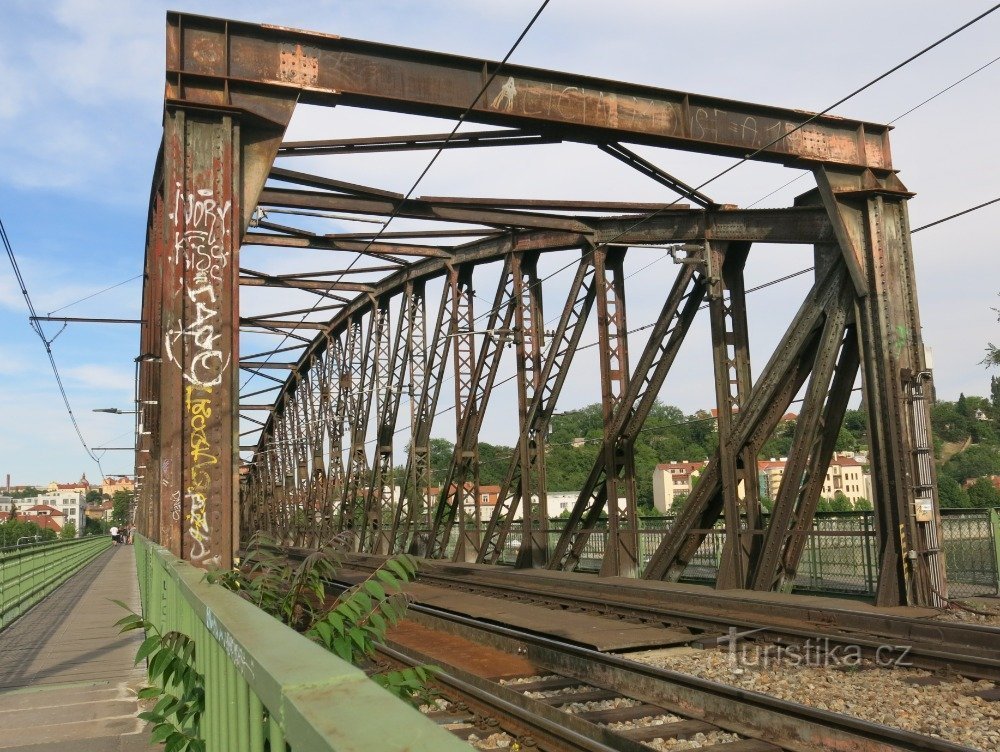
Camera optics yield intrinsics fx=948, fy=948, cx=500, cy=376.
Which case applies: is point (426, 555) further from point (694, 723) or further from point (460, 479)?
point (694, 723)

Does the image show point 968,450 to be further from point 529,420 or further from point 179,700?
point 179,700

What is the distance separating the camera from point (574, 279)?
1966 centimetres

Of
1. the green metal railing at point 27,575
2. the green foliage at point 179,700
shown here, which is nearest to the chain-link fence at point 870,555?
the green metal railing at point 27,575

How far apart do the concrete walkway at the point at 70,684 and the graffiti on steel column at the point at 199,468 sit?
1.03m

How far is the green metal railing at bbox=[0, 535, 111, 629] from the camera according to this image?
14.2 meters

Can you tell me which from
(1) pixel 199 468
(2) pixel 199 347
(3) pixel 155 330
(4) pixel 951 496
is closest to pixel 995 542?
(1) pixel 199 468

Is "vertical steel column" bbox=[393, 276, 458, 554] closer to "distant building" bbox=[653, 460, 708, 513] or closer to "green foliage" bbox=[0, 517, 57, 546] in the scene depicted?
"green foliage" bbox=[0, 517, 57, 546]

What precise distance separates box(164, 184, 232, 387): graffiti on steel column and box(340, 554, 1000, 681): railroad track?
20.2 ft

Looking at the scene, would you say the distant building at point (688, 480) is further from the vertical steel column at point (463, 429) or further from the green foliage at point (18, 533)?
the vertical steel column at point (463, 429)

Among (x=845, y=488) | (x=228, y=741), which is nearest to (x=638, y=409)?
(x=228, y=741)

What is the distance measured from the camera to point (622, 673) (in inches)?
Answer: 331

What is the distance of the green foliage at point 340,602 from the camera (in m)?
4.02

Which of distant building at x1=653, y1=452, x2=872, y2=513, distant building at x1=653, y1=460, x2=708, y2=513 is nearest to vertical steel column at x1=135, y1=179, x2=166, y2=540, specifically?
distant building at x1=653, y1=452, x2=872, y2=513

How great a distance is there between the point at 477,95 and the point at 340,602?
30.9 ft
